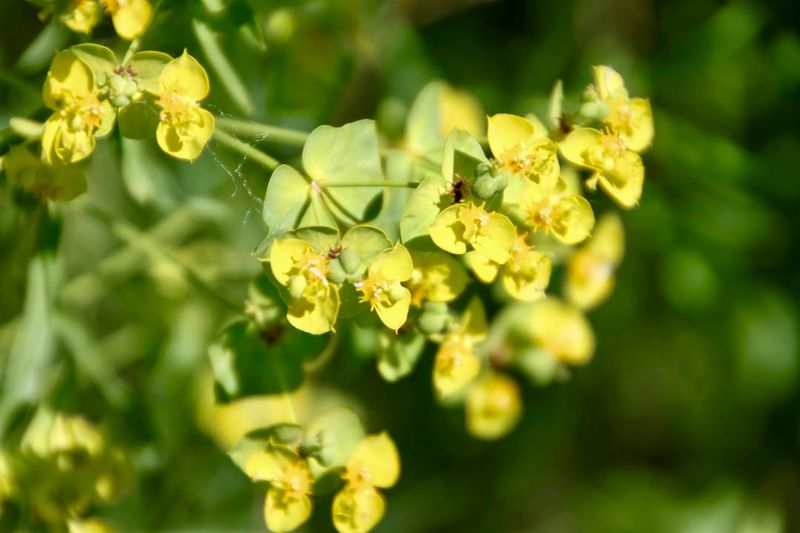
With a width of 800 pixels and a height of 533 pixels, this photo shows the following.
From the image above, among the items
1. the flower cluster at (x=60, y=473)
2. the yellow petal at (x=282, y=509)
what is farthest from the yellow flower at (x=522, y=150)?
the flower cluster at (x=60, y=473)

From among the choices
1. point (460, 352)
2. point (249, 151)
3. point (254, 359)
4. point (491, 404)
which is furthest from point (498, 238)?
point (491, 404)

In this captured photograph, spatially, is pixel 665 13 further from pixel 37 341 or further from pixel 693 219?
pixel 37 341

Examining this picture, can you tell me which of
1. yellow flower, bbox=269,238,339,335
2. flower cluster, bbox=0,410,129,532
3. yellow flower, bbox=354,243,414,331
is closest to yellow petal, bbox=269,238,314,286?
yellow flower, bbox=269,238,339,335

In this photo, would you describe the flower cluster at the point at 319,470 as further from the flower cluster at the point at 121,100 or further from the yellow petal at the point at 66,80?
the yellow petal at the point at 66,80

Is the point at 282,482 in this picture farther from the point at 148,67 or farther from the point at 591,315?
the point at 591,315

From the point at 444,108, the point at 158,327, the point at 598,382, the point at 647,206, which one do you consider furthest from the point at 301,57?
the point at 598,382
